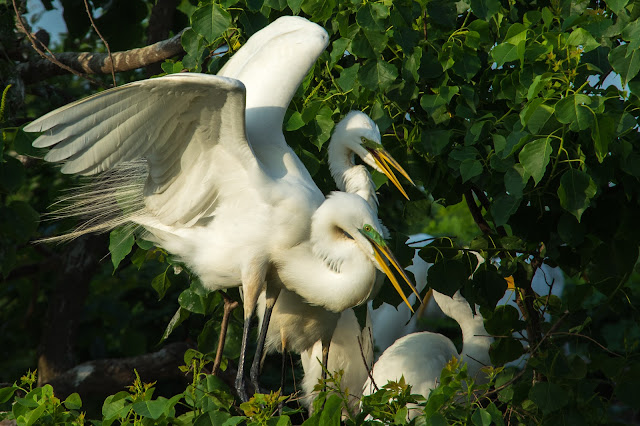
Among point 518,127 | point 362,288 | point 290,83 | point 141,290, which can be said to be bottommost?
point 141,290

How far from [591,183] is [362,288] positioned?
0.84 metres

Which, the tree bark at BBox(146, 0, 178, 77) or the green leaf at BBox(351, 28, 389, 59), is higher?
the green leaf at BBox(351, 28, 389, 59)

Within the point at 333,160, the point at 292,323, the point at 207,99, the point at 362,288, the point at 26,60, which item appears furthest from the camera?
the point at 26,60

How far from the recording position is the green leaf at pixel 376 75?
2.21 metres

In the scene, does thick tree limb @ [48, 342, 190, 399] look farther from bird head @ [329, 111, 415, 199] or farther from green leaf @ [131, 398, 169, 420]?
green leaf @ [131, 398, 169, 420]

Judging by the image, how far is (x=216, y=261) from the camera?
2.63m

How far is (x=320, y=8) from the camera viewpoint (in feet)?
7.49

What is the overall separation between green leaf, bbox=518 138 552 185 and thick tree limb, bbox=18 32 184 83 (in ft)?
5.22

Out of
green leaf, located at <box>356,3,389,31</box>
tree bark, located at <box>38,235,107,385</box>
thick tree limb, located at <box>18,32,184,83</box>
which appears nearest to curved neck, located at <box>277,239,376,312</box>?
green leaf, located at <box>356,3,389,31</box>

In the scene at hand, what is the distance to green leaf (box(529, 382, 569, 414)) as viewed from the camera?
2.17 m

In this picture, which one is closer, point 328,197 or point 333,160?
point 328,197

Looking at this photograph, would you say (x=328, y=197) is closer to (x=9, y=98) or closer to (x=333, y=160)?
(x=333, y=160)

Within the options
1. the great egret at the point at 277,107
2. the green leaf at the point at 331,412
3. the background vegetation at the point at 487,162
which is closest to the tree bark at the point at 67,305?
the background vegetation at the point at 487,162

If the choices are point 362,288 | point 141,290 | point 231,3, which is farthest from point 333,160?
point 141,290
